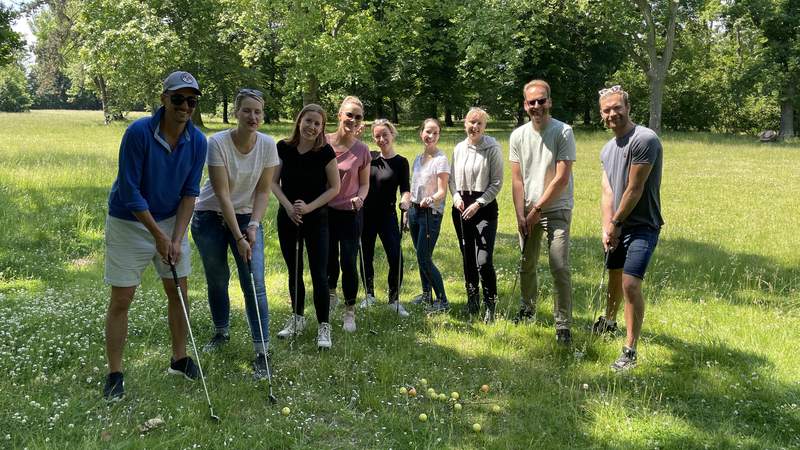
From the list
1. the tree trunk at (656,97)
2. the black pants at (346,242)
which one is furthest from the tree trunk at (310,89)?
the black pants at (346,242)

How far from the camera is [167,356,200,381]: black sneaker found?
4379mm

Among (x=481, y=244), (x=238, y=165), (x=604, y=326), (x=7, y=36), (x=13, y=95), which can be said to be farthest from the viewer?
(x=13, y=95)

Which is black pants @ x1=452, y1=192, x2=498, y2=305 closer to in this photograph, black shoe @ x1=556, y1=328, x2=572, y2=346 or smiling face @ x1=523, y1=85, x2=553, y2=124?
black shoe @ x1=556, y1=328, x2=572, y2=346

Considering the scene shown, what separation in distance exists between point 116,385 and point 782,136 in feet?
127

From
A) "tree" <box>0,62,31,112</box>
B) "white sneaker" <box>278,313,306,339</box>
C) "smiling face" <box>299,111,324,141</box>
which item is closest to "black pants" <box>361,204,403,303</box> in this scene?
"white sneaker" <box>278,313,306,339</box>

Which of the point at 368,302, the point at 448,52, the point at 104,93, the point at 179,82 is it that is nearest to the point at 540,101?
the point at 368,302

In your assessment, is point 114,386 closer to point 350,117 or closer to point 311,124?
point 311,124

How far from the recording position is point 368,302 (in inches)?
247

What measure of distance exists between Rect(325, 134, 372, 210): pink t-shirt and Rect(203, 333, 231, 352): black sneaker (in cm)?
150

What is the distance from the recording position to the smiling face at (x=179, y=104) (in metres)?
3.81

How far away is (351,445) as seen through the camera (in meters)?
3.62

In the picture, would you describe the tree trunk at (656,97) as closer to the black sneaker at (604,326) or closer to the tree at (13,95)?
the black sneaker at (604,326)

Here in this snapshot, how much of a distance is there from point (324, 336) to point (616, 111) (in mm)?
3033

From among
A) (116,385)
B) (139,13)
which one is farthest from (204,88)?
(116,385)
